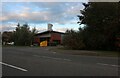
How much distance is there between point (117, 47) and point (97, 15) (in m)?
5.86

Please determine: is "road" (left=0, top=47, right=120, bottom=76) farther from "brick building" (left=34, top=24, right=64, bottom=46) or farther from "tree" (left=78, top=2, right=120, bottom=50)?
"brick building" (left=34, top=24, right=64, bottom=46)

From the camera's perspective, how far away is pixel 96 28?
4606 cm

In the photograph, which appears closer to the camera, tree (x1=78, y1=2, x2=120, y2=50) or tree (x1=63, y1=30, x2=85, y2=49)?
tree (x1=78, y1=2, x2=120, y2=50)

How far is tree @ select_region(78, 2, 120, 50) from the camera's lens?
42.9 m

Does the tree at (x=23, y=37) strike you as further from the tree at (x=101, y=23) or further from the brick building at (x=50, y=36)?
the tree at (x=101, y=23)

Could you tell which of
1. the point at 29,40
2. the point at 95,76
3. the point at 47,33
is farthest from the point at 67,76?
the point at 47,33

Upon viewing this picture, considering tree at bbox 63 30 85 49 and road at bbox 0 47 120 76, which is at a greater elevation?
tree at bbox 63 30 85 49

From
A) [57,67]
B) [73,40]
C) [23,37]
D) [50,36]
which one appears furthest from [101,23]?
[50,36]

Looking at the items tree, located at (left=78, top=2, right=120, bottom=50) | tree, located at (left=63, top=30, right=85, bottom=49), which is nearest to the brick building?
tree, located at (left=63, top=30, right=85, bottom=49)

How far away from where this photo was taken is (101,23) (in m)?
44.9

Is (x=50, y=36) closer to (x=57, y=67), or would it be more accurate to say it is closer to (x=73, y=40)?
(x=73, y=40)

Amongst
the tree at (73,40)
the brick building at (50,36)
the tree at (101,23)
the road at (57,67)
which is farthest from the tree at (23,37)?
the road at (57,67)


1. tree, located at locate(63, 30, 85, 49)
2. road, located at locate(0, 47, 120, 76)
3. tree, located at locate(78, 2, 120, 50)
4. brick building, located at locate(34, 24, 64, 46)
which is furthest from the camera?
brick building, located at locate(34, 24, 64, 46)

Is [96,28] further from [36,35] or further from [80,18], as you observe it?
[36,35]
